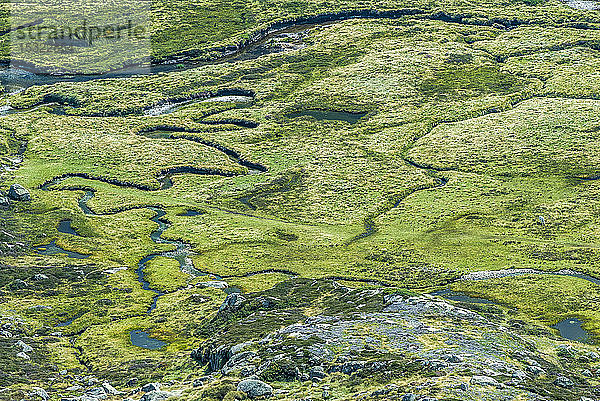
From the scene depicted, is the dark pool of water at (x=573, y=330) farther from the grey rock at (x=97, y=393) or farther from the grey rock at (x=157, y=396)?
the grey rock at (x=97, y=393)

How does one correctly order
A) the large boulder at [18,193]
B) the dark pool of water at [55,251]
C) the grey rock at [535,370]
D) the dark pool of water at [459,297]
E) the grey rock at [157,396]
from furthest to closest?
the large boulder at [18,193]
the dark pool of water at [55,251]
the dark pool of water at [459,297]
the grey rock at [157,396]
the grey rock at [535,370]

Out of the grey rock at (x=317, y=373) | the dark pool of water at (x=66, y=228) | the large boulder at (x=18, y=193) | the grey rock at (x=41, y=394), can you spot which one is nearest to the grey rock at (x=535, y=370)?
the grey rock at (x=317, y=373)

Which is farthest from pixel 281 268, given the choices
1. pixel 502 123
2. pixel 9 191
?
pixel 502 123

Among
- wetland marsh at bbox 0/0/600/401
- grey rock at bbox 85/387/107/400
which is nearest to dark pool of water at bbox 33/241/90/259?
wetland marsh at bbox 0/0/600/401

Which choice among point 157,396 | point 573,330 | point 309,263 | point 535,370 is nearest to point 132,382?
point 157,396

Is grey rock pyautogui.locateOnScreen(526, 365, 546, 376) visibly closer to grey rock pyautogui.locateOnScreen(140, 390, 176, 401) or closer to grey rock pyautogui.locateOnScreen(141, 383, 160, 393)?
grey rock pyautogui.locateOnScreen(140, 390, 176, 401)

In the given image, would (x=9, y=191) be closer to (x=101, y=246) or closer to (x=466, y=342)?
(x=101, y=246)

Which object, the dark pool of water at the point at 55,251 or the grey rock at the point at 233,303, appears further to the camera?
the dark pool of water at the point at 55,251

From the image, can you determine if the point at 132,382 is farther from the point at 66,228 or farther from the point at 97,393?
the point at 66,228
